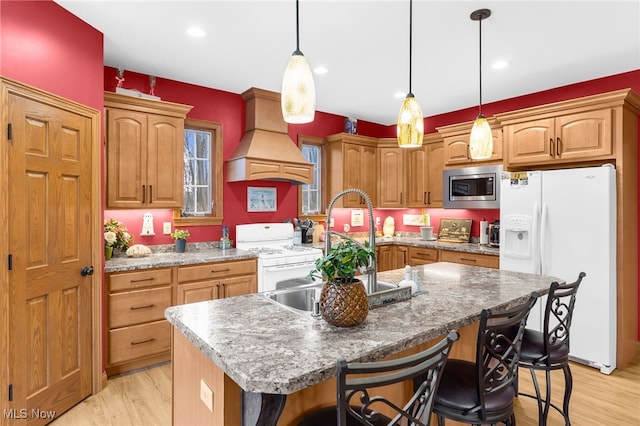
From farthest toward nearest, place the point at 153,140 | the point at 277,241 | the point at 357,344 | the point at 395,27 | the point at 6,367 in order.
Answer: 1. the point at 277,241
2. the point at 153,140
3. the point at 395,27
4. the point at 6,367
5. the point at 357,344

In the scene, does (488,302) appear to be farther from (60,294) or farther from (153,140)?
(153,140)

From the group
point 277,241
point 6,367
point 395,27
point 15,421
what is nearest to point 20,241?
point 6,367

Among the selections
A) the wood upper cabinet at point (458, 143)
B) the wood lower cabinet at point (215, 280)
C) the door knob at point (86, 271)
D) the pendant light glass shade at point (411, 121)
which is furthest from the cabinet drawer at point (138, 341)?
the wood upper cabinet at point (458, 143)

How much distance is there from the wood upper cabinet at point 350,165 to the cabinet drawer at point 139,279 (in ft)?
8.31

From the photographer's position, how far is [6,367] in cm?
207

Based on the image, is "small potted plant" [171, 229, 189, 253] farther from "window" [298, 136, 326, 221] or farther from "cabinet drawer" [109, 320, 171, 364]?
"window" [298, 136, 326, 221]

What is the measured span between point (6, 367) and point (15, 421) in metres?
0.34

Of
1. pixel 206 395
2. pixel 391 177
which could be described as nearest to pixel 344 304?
pixel 206 395

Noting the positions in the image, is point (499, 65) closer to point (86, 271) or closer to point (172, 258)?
point (172, 258)

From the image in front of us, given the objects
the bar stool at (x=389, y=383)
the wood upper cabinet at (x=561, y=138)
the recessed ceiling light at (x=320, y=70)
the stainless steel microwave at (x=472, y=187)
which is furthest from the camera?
the stainless steel microwave at (x=472, y=187)

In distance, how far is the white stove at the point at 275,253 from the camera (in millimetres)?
3689

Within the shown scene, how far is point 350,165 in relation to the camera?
16.5ft

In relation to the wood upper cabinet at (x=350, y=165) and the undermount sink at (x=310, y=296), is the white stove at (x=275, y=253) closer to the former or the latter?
the wood upper cabinet at (x=350, y=165)

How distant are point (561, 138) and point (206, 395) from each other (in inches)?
146
